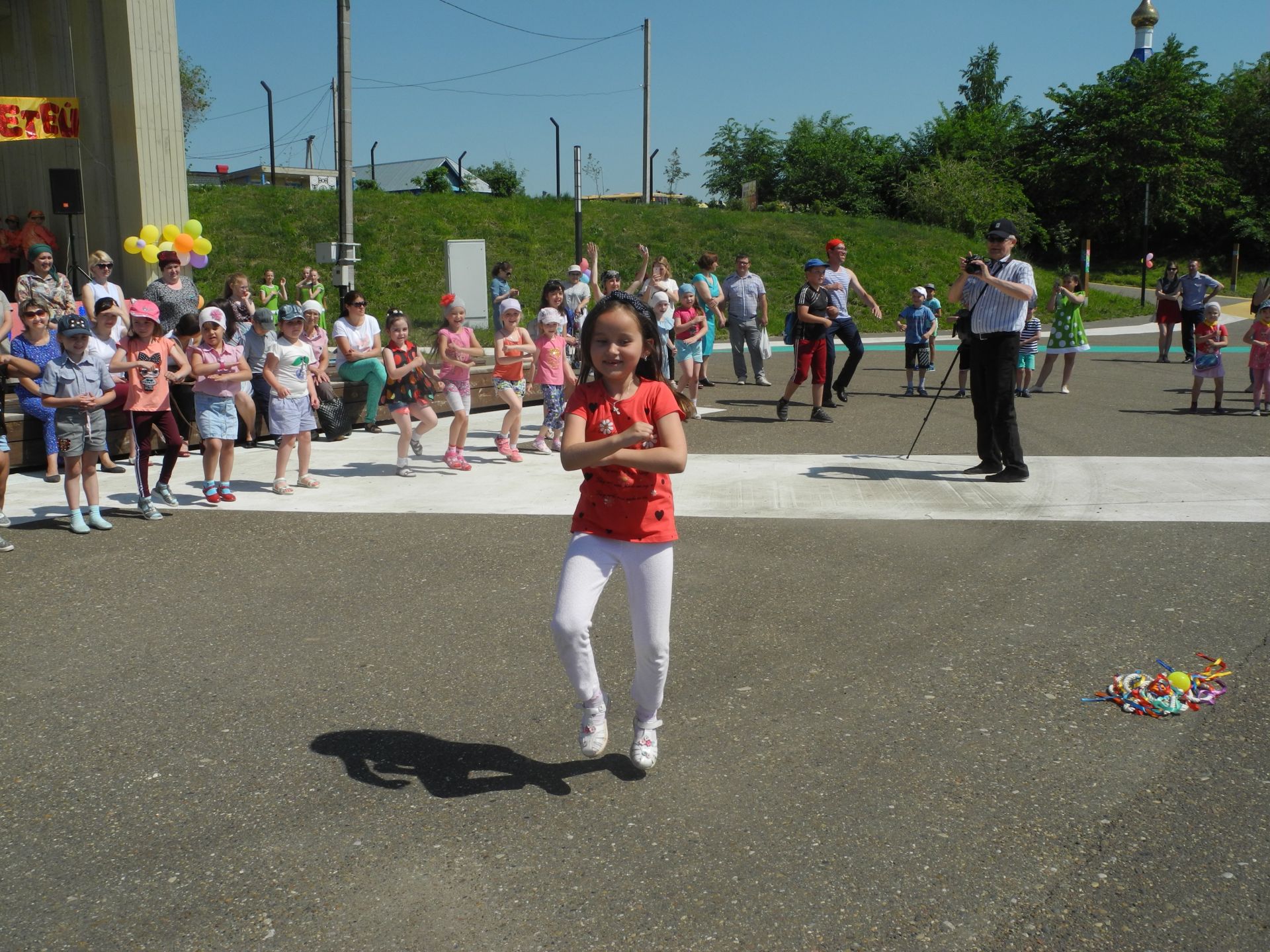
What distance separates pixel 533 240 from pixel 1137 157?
38.1 metres

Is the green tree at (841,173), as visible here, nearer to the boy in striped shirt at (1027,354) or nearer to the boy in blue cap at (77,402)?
the boy in striped shirt at (1027,354)

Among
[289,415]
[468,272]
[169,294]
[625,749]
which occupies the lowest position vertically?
[625,749]

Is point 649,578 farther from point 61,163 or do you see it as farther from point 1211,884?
point 61,163

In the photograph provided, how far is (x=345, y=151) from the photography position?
624 inches

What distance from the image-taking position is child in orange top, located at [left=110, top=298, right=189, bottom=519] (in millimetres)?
8047

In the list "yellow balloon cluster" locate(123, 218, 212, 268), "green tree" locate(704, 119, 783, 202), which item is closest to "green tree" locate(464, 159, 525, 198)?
"green tree" locate(704, 119, 783, 202)

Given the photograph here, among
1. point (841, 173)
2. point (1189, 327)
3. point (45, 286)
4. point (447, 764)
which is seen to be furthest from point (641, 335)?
point (841, 173)

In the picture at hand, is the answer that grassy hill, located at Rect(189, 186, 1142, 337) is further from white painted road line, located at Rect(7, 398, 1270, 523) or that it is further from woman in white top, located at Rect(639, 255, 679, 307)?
white painted road line, located at Rect(7, 398, 1270, 523)

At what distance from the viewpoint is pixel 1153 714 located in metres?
4.48

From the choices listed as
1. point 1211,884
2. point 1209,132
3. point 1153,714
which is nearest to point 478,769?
point 1211,884

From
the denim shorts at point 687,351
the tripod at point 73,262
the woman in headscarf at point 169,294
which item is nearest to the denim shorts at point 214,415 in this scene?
the woman in headscarf at point 169,294

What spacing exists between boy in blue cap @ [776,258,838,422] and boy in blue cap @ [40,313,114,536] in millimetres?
6956

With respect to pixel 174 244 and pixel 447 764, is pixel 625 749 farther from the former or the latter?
pixel 174 244

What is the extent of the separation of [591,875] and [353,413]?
9.51 m
